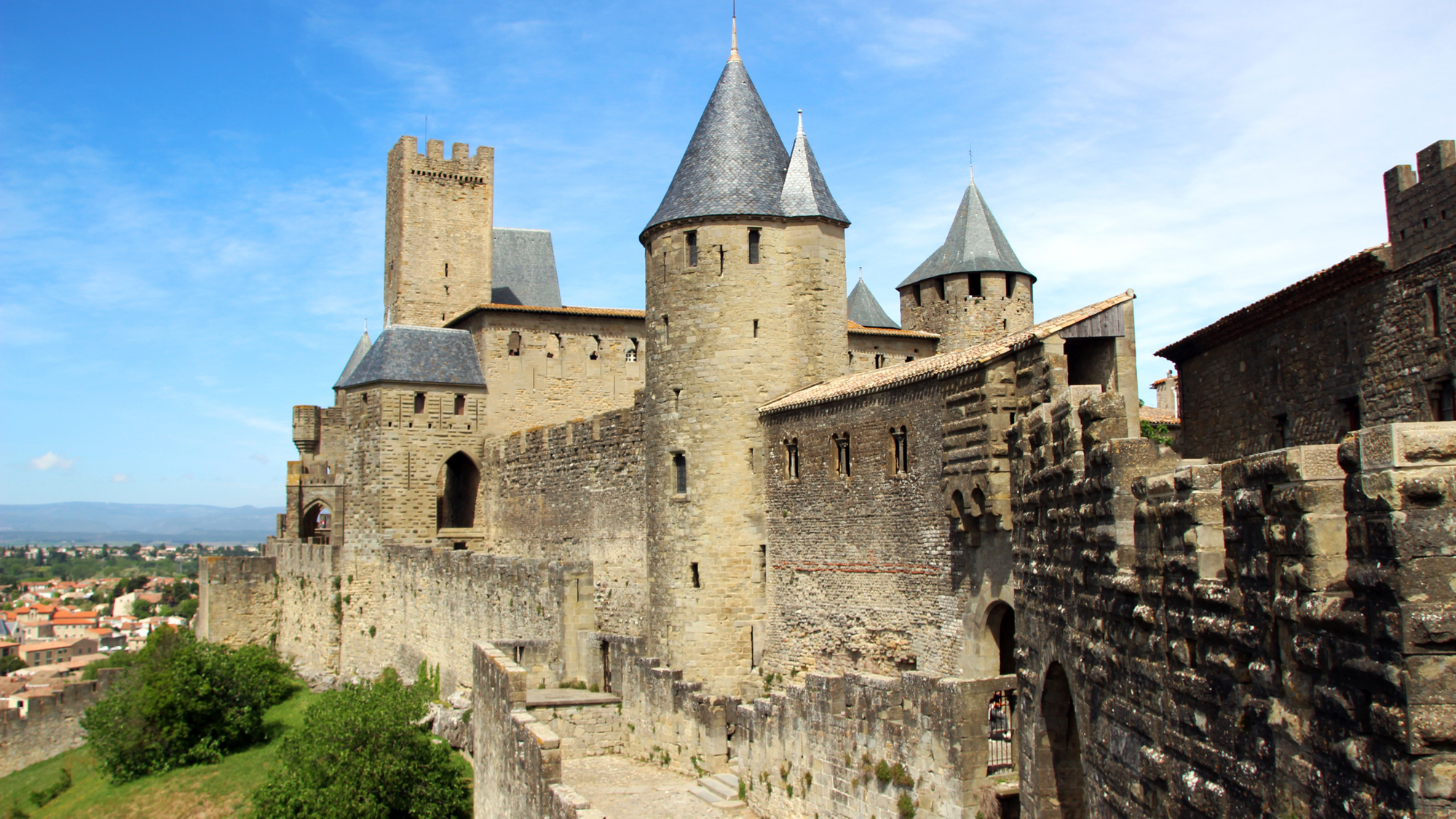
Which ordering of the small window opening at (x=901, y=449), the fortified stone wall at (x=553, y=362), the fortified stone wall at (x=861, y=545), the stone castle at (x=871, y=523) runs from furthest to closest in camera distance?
the fortified stone wall at (x=553, y=362) → the small window opening at (x=901, y=449) → the fortified stone wall at (x=861, y=545) → the stone castle at (x=871, y=523)

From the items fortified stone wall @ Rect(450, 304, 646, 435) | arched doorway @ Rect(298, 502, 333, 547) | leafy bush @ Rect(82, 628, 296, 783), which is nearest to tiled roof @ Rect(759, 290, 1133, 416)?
fortified stone wall @ Rect(450, 304, 646, 435)

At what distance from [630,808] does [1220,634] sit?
13.8 meters

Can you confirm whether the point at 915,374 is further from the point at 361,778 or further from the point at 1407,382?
the point at 361,778

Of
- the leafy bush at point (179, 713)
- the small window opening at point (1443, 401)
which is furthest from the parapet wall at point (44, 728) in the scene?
the small window opening at point (1443, 401)

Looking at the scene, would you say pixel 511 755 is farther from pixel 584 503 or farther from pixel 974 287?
pixel 974 287

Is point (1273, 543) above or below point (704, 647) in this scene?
above

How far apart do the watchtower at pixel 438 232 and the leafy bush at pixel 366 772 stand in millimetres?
16394

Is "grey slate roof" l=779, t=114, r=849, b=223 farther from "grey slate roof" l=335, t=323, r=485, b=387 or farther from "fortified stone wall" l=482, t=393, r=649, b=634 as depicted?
"grey slate roof" l=335, t=323, r=485, b=387

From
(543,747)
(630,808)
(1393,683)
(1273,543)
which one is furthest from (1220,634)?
(630,808)

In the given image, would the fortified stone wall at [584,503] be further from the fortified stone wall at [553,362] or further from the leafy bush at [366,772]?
the leafy bush at [366,772]

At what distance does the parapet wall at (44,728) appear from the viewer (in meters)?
39.2

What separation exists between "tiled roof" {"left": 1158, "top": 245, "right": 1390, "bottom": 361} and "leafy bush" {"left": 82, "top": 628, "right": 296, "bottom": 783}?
24.4 meters

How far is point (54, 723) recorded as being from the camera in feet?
130

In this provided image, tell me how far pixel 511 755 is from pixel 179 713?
17694 millimetres
